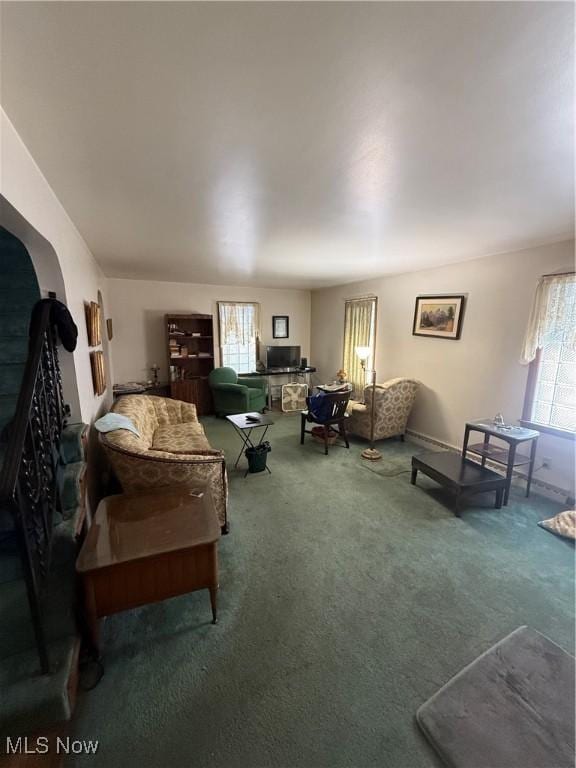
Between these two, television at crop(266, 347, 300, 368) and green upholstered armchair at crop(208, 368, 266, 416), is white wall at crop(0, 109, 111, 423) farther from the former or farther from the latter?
television at crop(266, 347, 300, 368)

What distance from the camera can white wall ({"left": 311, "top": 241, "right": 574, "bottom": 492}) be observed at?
3146 mm

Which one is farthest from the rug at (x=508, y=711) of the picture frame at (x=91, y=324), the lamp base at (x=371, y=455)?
the picture frame at (x=91, y=324)

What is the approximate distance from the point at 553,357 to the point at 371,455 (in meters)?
2.20

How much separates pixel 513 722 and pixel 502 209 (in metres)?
2.92

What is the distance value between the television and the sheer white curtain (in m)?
4.26

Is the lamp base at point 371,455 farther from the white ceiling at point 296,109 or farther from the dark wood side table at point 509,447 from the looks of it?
the white ceiling at point 296,109

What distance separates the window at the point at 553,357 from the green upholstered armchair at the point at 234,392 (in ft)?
12.9

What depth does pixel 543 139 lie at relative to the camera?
134 centimetres

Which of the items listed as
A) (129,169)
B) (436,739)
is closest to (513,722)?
(436,739)

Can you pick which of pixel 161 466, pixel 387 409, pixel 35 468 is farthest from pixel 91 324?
pixel 387 409

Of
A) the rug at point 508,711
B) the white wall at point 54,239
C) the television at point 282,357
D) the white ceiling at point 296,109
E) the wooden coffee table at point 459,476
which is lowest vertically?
the rug at point 508,711

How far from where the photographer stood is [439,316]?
4137mm

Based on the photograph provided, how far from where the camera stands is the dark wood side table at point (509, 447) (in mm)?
2904

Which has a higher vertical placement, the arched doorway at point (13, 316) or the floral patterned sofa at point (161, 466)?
the arched doorway at point (13, 316)
